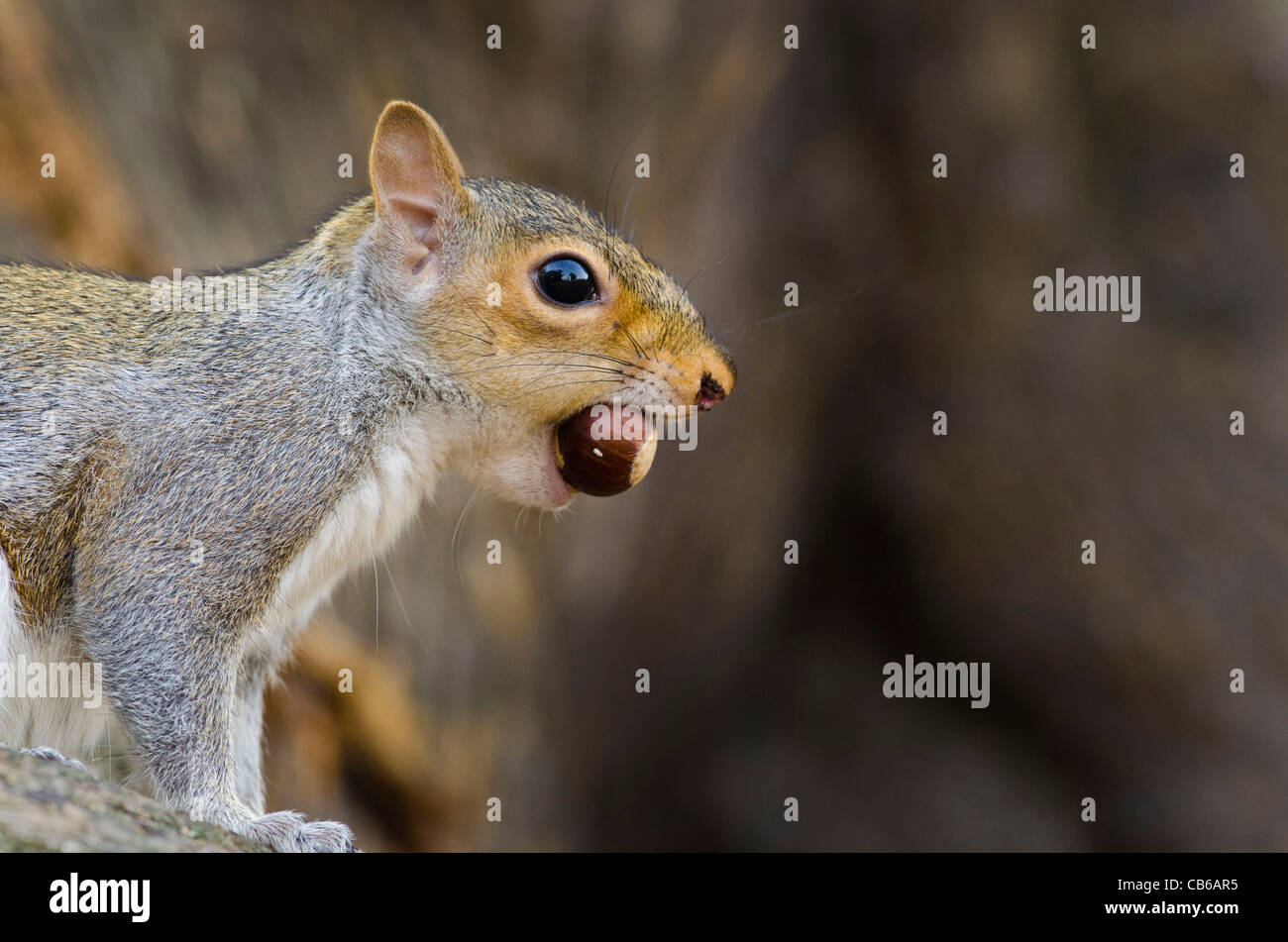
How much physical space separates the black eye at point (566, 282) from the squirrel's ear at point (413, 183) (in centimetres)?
31

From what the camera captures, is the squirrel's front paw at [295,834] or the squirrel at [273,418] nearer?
the squirrel's front paw at [295,834]

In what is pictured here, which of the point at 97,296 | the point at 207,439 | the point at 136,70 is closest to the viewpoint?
the point at 207,439

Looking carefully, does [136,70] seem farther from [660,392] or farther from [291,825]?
[291,825]

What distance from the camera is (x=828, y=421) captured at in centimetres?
619

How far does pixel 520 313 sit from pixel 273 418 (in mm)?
660

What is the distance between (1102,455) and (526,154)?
290cm

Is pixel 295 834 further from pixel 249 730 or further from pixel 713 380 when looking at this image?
pixel 713 380

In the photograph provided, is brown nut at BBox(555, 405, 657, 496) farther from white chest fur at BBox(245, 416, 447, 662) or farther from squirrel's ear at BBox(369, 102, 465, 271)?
squirrel's ear at BBox(369, 102, 465, 271)

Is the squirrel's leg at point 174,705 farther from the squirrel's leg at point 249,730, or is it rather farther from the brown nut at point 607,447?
the brown nut at point 607,447

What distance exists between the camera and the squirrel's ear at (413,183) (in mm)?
3135

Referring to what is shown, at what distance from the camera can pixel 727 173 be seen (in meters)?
5.68

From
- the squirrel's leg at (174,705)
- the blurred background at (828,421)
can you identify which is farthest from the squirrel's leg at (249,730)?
the blurred background at (828,421)

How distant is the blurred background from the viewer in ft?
15.7
